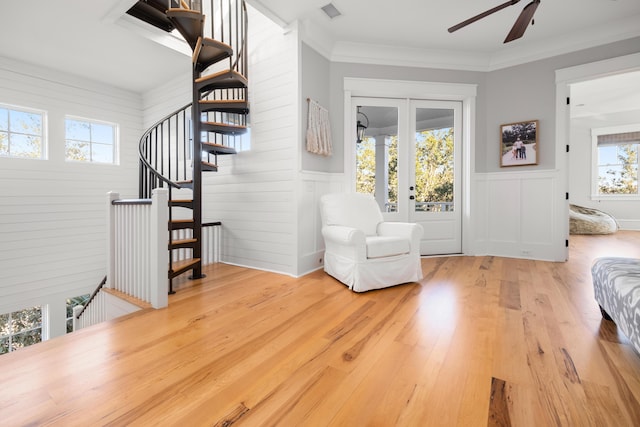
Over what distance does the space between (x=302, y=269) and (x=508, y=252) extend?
123 inches

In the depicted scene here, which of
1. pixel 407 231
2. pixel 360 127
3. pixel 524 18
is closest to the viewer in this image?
pixel 524 18

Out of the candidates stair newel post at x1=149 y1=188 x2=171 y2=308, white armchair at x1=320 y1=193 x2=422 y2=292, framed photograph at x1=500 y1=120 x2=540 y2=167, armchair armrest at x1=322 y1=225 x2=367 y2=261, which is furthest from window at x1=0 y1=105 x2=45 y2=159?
framed photograph at x1=500 y1=120 x2=540 y2=167

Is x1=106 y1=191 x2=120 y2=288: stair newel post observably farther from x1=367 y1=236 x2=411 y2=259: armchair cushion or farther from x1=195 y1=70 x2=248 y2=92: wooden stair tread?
x1=367 y1=236 x2=411 y2=259: armchair cushion

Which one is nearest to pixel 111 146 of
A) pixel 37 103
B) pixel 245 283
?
pixel 37 103

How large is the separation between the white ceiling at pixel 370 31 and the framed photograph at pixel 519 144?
0.95m

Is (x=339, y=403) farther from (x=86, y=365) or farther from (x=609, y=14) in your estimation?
(x=609, y=14)

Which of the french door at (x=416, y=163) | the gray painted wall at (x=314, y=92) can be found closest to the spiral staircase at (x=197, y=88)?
the gray painted wall at (x=314, y=92)

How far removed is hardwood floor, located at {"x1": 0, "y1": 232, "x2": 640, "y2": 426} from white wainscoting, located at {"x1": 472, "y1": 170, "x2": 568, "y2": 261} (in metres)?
1.63

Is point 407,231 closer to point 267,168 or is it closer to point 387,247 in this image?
point 387,247

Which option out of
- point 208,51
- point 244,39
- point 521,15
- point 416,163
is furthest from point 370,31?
point 208,51

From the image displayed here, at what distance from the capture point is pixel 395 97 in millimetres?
4395

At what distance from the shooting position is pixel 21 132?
4.71 m

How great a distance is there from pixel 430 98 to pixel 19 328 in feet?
25.1

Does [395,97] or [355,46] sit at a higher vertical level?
[355,46]
